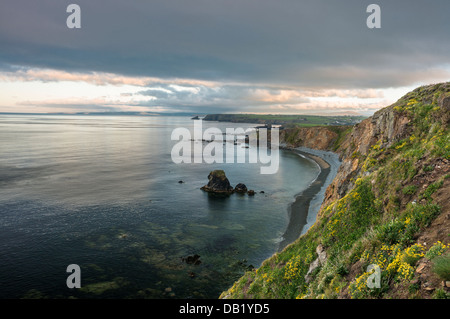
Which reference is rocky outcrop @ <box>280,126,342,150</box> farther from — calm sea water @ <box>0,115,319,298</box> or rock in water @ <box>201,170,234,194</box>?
rock in water @ <box>201,170,234,194</box>

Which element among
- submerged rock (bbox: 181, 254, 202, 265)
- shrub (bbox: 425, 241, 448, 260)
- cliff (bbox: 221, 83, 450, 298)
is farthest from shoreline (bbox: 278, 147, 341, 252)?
shrub (bbox: 425, 241, 448, 260)

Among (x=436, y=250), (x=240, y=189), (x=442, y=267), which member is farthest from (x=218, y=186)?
(x=442, y=267)

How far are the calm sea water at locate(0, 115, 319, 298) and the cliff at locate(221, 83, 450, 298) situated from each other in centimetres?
1787

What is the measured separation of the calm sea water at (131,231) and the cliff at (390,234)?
1787cm

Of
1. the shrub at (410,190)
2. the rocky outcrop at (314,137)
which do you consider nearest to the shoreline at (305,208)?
the shrub at (410,190)

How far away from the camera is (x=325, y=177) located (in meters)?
95.6

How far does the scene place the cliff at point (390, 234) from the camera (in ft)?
32.6

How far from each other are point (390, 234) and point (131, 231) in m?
44.4

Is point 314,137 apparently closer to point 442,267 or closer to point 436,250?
point 436,250

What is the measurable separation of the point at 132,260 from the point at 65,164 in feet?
287

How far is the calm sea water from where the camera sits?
33.5 meters

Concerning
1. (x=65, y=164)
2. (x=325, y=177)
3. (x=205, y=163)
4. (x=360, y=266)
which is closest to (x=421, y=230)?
(x=360, y=266)

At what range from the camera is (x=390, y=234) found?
1253cm
